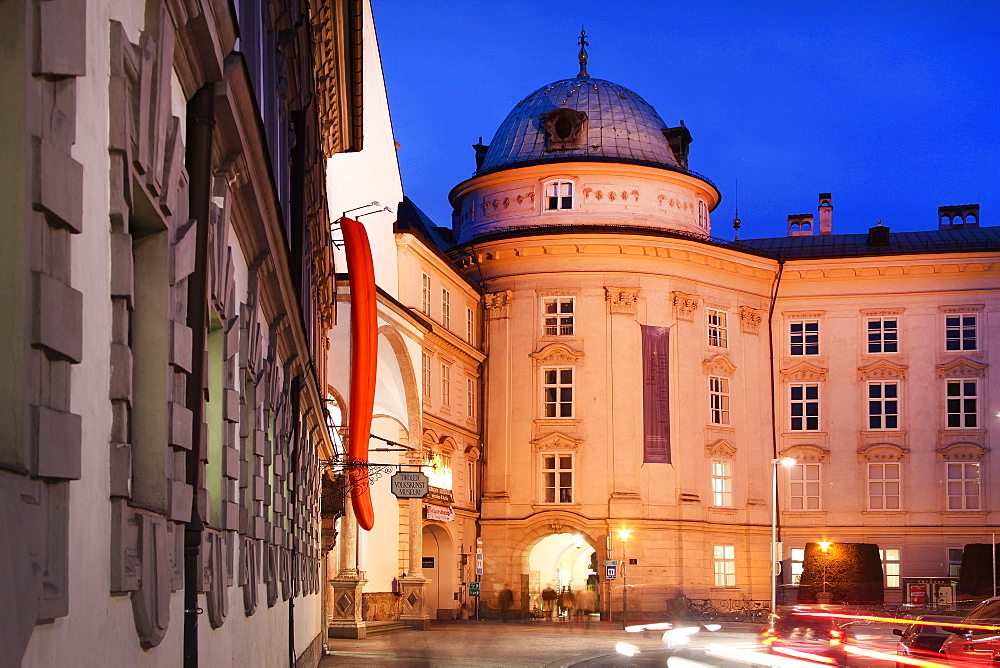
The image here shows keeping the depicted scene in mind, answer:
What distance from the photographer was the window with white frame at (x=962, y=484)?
67.5 metres

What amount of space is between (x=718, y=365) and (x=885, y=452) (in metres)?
8.81

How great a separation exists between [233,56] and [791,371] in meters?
62.6

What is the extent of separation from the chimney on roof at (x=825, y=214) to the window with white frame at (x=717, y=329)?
65.7ft

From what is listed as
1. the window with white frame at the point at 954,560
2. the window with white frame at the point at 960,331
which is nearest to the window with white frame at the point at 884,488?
the window with white frame at the point at 954,560

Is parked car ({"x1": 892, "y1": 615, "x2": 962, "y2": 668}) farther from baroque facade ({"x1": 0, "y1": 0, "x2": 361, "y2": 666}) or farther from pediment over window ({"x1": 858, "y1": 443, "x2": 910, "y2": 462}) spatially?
pediment over window ({"x1": 858, "y1": 443, "x2": 910, "y2": 462})

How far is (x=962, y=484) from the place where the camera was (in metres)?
67.6

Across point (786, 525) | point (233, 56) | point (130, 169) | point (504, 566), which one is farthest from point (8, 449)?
point (786, 525)

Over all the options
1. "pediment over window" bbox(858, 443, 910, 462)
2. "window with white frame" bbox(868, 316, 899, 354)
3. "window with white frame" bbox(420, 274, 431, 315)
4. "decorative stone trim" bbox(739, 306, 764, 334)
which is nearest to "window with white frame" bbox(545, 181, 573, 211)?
"decorative stone trim" bbox(739, 306, 764, 334)

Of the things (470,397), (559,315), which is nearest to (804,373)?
(559,315)

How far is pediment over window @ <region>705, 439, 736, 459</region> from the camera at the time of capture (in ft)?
218

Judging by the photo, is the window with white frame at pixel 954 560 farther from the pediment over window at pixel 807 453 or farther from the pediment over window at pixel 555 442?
the pediment over window at pixel 555 442

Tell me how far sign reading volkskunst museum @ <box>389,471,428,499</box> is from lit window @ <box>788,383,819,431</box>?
34596 millimetres

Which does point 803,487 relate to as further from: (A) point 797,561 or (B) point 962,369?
(B) point 962,369

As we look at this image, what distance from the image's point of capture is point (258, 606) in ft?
45.1
